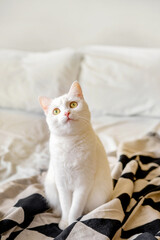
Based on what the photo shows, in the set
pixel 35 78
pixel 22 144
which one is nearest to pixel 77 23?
pixel 35 78

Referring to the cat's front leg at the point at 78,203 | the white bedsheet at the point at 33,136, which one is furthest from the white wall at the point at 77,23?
the cat's front leg at the point at 78,203

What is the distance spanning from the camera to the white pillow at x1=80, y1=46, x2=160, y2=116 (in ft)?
5.18

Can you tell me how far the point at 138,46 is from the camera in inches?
76.0

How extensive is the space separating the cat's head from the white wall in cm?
132

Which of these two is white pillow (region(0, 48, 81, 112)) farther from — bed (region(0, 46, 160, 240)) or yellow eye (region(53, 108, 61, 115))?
yellow eye (region(53, 108, 61, 115))

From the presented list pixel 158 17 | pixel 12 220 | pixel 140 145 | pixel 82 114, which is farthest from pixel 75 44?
pixel 12 220

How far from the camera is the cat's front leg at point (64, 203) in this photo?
0.77 meters

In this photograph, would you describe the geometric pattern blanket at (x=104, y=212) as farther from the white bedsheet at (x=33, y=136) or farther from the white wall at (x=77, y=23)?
the white wall at (x=77, y=23)

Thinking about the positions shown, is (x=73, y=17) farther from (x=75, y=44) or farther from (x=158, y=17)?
(x=158, y=17)

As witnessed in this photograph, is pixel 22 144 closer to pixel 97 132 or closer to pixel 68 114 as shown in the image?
pixel 97 132

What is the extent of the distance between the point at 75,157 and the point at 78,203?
0.13m

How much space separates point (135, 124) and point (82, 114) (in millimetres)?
914

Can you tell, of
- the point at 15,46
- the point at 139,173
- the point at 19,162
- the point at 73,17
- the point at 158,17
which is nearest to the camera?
the point at 139,173

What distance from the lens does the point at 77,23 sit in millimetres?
1979
